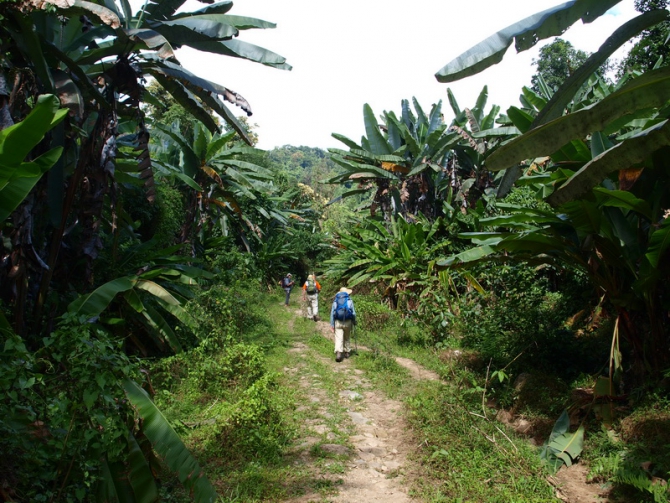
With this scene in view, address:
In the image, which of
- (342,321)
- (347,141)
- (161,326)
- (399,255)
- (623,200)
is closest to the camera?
(623,200)

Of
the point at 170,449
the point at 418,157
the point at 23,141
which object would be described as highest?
the point at 418,157

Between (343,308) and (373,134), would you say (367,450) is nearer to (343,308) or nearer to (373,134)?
(343,308)

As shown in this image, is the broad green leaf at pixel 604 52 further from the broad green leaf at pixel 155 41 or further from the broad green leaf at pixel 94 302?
the broad green leaf at pixel 94 302

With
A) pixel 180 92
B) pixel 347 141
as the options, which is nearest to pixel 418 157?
pixel 347 141

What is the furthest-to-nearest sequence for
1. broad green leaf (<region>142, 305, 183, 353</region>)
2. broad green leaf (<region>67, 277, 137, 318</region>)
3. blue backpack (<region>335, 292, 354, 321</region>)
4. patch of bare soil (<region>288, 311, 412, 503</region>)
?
1. blue backpack (<region>335, 292, 354, 321</region>)
2. broad green leaf (<region>142, 305, 183, 353</region>)
3. broad green leaf (<region>67, 277, 137, 318</region>)
4. patch of bare soil (<region>288, 311, 412, 503</region>)

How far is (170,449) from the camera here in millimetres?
3414

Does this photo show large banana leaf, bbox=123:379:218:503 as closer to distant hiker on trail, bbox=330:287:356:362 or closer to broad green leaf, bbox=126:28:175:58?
broad green leaf, bbox=126:28:175:58

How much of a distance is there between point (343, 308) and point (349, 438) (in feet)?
11.7

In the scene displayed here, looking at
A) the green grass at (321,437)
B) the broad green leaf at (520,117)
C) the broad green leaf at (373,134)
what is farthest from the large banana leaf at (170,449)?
the broad green leaf at (373,134)

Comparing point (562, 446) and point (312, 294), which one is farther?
point (312, 294)

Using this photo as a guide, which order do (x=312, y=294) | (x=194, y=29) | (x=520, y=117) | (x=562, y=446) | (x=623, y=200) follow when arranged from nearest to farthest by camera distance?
(x=623, y=200), (x=562, y=446), (x=520, y=117), (x=194, y=29), (x=312, y=294)

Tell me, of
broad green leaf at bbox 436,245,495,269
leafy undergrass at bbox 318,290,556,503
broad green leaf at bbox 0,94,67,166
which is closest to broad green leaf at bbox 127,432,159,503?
broad green leaf at bbox 0,94,67,166

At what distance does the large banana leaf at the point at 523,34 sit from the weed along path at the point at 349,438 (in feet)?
11.9

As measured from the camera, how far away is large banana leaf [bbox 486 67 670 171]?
2885 mm
